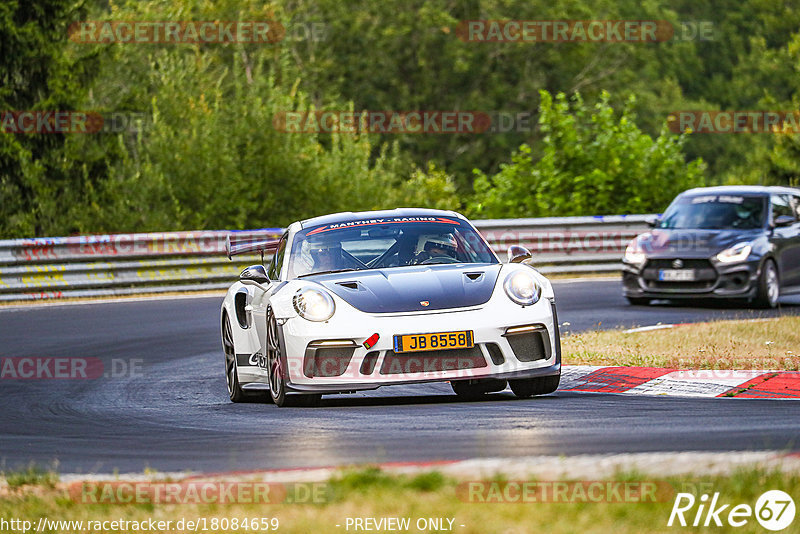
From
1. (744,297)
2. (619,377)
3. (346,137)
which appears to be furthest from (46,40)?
(619,377)

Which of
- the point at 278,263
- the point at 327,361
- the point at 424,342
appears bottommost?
the point at 327,361

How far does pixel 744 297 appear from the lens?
17453mm

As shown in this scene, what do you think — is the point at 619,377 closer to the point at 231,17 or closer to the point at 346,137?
the point at 346,137

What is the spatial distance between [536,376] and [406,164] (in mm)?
45931

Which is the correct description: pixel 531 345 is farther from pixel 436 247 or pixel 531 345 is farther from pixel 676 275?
pixel 676 275

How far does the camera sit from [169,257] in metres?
22.3

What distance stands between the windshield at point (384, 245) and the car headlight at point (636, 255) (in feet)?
25.2

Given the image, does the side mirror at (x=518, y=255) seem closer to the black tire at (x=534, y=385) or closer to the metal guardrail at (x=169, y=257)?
the black tire at (x=534, y=385)

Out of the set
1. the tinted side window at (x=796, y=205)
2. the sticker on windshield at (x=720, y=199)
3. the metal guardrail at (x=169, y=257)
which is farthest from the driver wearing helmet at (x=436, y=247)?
the metal guardrail at (x=169, y=257)

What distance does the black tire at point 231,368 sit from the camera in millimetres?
10750

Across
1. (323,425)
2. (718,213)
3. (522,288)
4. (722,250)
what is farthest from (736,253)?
(323,425)

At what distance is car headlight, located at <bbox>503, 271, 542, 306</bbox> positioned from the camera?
9328 mm

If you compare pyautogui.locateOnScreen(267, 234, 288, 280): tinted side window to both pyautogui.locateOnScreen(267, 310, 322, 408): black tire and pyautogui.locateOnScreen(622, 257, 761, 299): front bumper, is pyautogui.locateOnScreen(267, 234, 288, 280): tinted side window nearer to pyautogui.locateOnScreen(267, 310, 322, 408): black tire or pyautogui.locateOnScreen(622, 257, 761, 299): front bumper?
pyautogui.locateOnScreen(267, 310, 322, 408): black tire

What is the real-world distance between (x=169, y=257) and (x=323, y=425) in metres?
14.4
